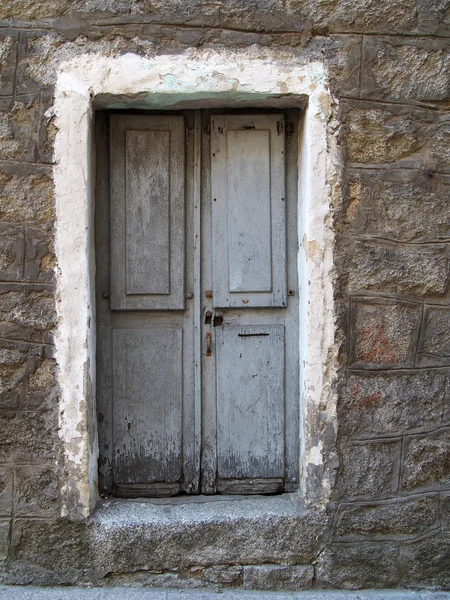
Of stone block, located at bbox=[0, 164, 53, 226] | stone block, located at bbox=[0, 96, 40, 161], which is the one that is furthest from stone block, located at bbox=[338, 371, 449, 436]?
stone block, located at bbox=[0, 96, 40, 161]

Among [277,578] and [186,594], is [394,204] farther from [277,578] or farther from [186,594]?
[186,594]

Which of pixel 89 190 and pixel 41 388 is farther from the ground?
pixel 89 190

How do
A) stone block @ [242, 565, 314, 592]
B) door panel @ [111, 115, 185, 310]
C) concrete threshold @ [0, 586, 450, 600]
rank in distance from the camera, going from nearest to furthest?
concrete threshold @ [0, 586, 450, 600]
stone block @ [242, 565, 314, 592]
door panel @ [111, 115, 185, 310]

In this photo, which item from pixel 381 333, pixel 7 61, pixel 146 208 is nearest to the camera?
pixel 7 61

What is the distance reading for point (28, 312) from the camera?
2506 millimetres

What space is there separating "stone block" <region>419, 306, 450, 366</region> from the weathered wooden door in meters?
0.61

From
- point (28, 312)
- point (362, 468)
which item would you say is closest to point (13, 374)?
point (28, 312)

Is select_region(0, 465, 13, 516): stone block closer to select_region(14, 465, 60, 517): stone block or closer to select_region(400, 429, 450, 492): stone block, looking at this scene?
select_region(14, 465, 60, 517): stone block

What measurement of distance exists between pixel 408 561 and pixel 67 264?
2.01 metres

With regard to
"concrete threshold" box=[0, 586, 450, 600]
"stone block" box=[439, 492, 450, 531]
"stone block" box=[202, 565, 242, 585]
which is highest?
"stone block" box=[439, 492, 450, 531]

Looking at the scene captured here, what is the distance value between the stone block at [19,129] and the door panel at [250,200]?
823 millimetres

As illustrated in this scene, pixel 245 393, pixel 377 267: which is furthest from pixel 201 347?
pixel 377 267

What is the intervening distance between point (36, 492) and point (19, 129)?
1.59 meters

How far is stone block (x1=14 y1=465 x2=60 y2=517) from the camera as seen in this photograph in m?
2.53
